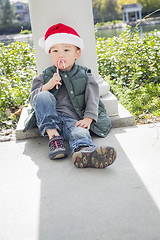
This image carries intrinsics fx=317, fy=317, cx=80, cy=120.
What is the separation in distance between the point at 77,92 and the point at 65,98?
0.11 metres

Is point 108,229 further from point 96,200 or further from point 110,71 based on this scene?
point 110,71

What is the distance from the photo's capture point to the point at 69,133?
94.1 inches

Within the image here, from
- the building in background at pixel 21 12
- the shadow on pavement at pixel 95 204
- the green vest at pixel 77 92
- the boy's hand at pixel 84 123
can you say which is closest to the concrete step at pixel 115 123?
the green vest at pixel 77 92

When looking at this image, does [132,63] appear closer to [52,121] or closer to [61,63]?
[61,63]

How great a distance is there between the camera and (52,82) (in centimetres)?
252

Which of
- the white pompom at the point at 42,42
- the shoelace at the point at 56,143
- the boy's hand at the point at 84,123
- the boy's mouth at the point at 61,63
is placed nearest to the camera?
the shoelace at the point at 56,143

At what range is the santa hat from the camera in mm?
2535

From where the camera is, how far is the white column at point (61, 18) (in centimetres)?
277

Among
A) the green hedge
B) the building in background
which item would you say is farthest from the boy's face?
the building in background

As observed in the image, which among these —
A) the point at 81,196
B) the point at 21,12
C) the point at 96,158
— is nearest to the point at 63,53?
the point at 96,158

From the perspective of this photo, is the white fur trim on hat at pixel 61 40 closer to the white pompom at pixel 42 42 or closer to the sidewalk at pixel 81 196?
the white pompom at pixel 42 42

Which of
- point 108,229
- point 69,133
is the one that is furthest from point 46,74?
point 108,229

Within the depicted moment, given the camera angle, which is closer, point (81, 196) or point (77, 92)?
point (81, 196)

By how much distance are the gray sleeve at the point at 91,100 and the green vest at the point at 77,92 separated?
0.04 meters
